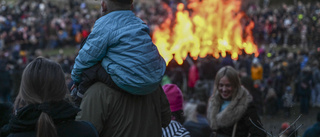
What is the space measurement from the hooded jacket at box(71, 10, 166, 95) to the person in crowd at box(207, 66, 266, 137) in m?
1.65

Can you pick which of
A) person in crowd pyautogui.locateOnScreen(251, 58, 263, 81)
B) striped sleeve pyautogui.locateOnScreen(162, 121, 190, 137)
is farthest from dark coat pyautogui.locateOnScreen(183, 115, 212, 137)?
person in crowd pyautogui.locateOnScreen(251, 58, 263, 81)

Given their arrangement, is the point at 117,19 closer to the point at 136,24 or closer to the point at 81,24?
the point at 136,24

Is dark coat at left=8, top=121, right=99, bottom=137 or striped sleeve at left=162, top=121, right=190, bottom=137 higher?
dark coat at left=8, top=121, right=99, bottom=137

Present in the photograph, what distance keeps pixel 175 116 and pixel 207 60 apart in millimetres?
13158

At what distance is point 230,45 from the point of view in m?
23.0

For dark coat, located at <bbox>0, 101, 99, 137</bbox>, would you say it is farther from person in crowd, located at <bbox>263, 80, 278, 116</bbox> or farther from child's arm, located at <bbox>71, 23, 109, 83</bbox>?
person in crowd, located at <bbox>263, 80, 278, 116</bbox>

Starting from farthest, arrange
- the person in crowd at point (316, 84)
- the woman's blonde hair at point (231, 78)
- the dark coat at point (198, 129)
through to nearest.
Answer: the person in crowd at point (316, 84)
the dark coat at point (198, 129)
the woman's blonde hair at point (231, 78)

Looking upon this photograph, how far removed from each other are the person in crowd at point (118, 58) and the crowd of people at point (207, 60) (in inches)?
4.7

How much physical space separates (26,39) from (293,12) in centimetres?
1432

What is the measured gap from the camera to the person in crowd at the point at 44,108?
2.47 meters

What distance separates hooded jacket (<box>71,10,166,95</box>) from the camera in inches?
112

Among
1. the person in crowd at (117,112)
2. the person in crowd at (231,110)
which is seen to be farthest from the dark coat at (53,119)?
the person in crowd at (231,110)

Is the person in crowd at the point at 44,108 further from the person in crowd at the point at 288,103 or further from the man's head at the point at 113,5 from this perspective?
the person in crowd at the point at 288,103

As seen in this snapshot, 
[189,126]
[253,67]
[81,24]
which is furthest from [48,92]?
[81,24]
